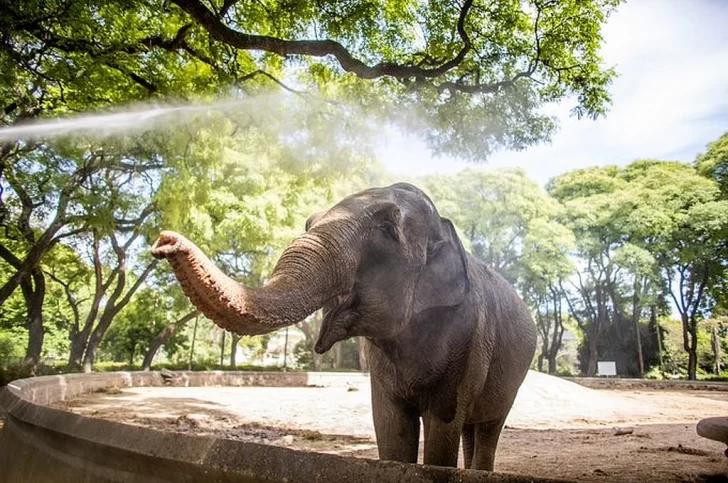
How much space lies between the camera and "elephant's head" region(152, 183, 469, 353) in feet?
6.27

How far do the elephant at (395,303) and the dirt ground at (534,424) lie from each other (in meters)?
1.21

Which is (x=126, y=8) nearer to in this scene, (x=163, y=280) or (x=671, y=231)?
(x=163, y=280)

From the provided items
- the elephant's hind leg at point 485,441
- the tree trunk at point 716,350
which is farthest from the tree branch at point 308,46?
the tree trunk at point 716,350

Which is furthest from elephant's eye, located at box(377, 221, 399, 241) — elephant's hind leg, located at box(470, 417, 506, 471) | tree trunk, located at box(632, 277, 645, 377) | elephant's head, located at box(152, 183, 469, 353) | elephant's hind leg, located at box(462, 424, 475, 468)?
tree trunk, located at box(632, 277, 645, 377)

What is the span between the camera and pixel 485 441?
467 cm

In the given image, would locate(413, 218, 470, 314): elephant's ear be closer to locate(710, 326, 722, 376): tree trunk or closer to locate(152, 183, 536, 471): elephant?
locate(152, 183, 536, 471): elephant

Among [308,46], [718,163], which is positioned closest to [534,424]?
[308,46]

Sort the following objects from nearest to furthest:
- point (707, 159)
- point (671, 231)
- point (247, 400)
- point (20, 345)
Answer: point (247, 400)
point (671, 231)
point (707, 159)
point (20, 345)

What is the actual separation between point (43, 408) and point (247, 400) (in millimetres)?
11349

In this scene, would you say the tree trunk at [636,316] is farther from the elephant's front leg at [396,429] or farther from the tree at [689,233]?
the elephant's front leg at [396,429]

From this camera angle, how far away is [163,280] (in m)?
26.2

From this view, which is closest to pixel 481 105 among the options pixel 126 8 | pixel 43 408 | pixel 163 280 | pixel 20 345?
pixel 126 8

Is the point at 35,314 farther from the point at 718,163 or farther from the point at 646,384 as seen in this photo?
the point at 718,163

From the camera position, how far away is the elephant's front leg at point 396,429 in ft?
11.1
